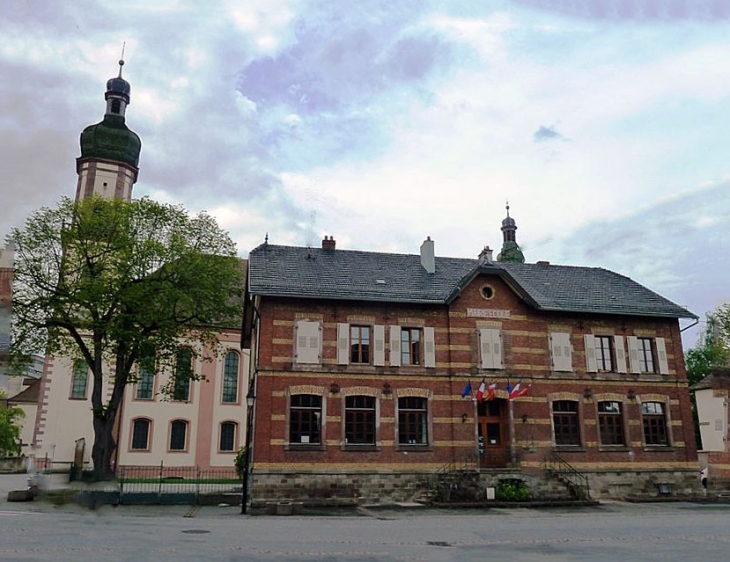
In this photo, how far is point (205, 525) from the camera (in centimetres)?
1678

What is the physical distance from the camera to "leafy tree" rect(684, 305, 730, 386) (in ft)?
137

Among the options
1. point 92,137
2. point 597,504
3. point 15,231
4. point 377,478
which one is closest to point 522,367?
point 597,504

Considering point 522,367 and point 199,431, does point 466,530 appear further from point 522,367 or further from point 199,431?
point 199,431

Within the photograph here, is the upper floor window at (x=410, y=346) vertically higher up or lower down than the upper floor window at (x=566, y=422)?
higher up

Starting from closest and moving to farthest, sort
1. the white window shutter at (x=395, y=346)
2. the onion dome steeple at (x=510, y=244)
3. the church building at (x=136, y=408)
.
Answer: the white window shutter at (x=395, y=346) < the church building at (x=136, y=408) < the onion dome steeple at (x=510, y=244)

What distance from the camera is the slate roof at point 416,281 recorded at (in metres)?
26.7

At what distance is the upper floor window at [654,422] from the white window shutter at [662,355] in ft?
5.09

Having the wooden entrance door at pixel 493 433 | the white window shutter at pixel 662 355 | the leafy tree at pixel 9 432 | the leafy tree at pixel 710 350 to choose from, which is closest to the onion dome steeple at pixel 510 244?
the leafy tree at pixel 710 350

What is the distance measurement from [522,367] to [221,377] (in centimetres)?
2429

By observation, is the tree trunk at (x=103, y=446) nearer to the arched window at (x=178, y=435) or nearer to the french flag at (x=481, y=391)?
the arched window at (x=178, y=435)

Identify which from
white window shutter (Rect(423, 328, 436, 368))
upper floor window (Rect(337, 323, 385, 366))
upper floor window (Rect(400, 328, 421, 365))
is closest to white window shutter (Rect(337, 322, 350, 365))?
upper floor window (Rect(337, 323, 385, 366))

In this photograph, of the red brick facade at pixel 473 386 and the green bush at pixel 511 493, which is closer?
the green bush at pixel 511 493

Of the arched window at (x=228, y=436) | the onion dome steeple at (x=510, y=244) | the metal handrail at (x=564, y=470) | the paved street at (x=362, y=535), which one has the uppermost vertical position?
the onion dome steeple at (x=510, y=244)

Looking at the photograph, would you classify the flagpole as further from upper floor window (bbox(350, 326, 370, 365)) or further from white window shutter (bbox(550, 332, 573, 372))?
upper floor window (bbox(350, 326, 370, 365))
